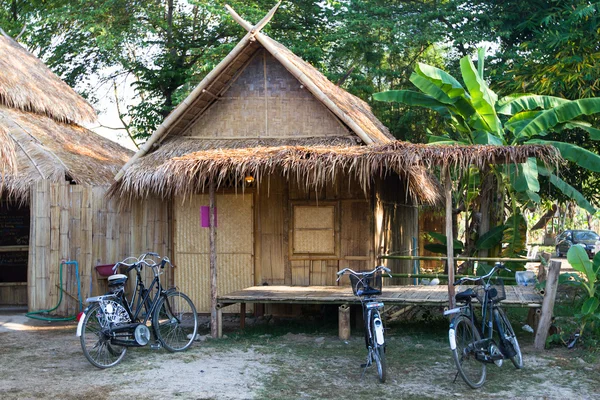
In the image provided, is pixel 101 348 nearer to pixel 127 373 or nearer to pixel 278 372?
pixel 127 373

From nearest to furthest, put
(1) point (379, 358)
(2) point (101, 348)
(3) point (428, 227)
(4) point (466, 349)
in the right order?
(4) point (466, 349) → (1) point (379, 358) → (2) point (101, 348) → (3) point (428, 227)

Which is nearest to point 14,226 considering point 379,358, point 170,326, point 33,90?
point 33,90

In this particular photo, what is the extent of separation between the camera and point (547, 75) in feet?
46.5

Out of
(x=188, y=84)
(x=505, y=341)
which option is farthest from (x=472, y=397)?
(x=188, y=84)

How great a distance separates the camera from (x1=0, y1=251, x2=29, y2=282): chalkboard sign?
41.4 feet

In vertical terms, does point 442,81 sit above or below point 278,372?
above

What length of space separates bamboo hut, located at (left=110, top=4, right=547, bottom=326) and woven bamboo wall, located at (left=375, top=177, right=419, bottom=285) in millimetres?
78

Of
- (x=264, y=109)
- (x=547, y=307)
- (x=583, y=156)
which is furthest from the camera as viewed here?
(x=264, y=109)

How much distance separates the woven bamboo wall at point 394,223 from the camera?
10.9m

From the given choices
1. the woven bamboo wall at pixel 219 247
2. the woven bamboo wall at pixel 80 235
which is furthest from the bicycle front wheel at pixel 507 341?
the woven bamboo wall at pixel 80 235

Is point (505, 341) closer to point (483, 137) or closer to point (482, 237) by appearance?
point (483, 137)

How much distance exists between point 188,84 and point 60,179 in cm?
852

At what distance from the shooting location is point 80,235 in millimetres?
10820

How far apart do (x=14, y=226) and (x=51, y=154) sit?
2.05 meters
